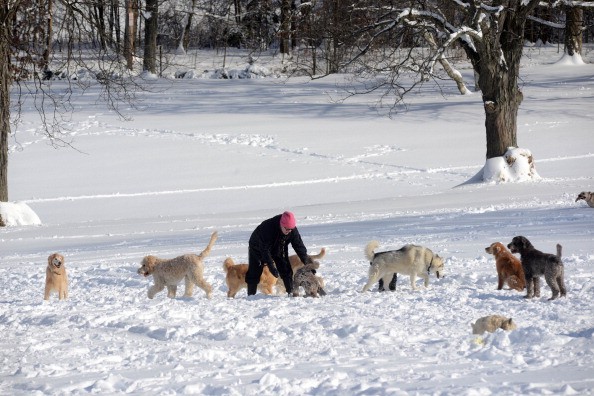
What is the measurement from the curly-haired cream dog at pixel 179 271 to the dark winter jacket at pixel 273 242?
57 cm

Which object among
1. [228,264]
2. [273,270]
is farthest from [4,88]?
[273,270]

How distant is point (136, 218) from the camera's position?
801 inches

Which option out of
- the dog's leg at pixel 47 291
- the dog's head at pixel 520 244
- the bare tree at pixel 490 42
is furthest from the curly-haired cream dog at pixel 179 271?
the bare tree at pixel 490 42

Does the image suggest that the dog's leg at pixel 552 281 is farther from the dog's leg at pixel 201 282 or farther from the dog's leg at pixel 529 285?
the dog's leg at pixel 201 282

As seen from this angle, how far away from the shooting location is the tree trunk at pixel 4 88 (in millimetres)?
15625

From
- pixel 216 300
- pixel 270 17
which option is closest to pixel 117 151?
pixel 216 300

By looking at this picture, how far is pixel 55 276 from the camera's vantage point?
11367 mm

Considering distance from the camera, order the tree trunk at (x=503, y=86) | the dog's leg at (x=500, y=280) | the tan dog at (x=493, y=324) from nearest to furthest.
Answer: the tan dog at (x=493, y=324) < the dog's leg at (x=500, y=280) < the tree trunk at (x=503, y=86)

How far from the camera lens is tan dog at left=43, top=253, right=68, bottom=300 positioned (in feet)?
37.0

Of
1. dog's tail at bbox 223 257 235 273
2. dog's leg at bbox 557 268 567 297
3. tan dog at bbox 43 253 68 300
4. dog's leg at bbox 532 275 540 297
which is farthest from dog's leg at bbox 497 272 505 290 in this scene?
tan dog at bbox 43 253 68 300

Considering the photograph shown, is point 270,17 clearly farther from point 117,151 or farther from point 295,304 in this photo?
point 295,304

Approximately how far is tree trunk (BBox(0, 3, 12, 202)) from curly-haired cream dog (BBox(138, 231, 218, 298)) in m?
6.09

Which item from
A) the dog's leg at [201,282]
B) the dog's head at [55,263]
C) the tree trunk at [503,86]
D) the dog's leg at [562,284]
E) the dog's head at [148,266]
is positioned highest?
the tree trunk at [503,86]

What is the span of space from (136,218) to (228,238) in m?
4.95
